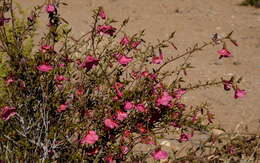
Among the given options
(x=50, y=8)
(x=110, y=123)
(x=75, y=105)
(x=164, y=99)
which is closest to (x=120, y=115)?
(x=110, y=123)

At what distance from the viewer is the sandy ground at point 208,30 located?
181 inches

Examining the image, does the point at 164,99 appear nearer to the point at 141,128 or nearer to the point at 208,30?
the point at 141,128

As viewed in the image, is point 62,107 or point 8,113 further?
point 62,107

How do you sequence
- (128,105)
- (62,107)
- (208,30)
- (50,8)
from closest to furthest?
(50,8) < (128,105) < (62,107) < (208,30)

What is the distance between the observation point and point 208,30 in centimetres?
712

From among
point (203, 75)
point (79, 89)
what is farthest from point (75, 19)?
point (79, 89)

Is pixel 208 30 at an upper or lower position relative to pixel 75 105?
upper

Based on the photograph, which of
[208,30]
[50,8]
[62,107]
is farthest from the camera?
[208,30]

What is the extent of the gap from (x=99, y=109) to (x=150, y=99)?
0.30 metres

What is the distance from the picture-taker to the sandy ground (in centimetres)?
460

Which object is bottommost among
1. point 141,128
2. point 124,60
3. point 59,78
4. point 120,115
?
point 141,128

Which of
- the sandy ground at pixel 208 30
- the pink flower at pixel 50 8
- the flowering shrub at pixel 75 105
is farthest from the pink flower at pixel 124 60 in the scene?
the sandy ground at pixel 208 30

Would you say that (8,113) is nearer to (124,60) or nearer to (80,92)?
(80,92)

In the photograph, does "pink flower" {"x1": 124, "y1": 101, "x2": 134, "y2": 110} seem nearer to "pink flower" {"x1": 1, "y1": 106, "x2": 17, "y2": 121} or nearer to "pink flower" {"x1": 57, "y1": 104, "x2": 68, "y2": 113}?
"pink flower" {"x1": 57, "y1": 104, "x2": 68, "y2": 113}
